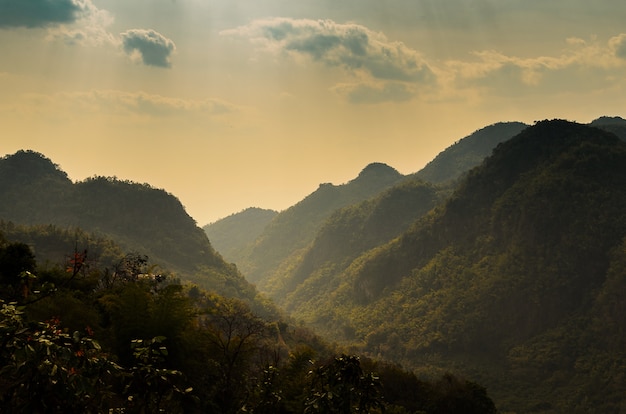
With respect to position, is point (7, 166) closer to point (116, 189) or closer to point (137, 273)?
point (116, 189)

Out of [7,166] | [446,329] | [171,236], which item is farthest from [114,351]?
[7,166]

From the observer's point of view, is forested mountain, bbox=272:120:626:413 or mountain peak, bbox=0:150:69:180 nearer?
forested mountain, bbox=272:120:626:413

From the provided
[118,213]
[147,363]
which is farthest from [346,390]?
[118,213]

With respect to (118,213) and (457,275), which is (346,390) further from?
(118,213)

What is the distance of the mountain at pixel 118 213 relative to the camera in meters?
168

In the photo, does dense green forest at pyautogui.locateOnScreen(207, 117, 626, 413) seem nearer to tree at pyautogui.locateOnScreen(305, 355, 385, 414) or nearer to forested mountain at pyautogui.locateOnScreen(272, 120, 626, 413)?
forested mountain at pyautogui.locateOnScreen(272, 120, 626, 413)

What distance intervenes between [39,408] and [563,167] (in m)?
156

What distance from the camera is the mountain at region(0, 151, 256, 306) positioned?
16762 centimetres

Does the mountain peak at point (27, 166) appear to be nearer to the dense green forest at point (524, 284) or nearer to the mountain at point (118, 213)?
the mountain at point (118, 213)

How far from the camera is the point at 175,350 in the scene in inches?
808

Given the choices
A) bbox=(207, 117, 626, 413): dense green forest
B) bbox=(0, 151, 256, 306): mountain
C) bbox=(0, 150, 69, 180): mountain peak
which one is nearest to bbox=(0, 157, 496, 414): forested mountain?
bbox=(207, 117, 626, 413): dense green forest

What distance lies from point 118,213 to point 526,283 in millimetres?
128657

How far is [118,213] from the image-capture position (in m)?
180

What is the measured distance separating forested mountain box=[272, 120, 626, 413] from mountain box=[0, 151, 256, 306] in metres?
48.6
